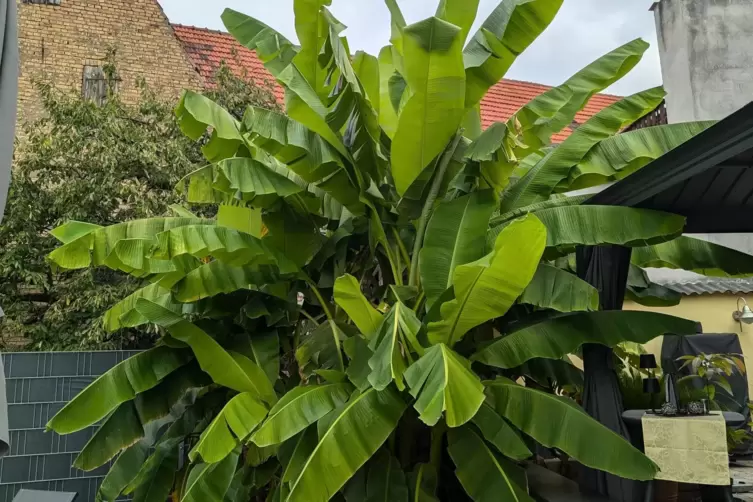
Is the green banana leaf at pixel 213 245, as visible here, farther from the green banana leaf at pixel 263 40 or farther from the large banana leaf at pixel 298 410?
the green banana leaf at pixel 263 40

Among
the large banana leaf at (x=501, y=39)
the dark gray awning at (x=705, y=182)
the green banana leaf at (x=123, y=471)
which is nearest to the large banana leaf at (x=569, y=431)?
the dark gray awning at (x=705, y=182)

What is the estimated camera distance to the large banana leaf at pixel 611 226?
3.31 meters

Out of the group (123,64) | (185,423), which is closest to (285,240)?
(185,423)

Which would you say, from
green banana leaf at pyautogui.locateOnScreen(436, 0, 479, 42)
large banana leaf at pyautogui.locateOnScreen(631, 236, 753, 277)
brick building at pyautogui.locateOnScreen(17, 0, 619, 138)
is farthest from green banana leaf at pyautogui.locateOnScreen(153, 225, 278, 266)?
brick building at pyautogui.locateOnScreen(17, 0, 619, 138)

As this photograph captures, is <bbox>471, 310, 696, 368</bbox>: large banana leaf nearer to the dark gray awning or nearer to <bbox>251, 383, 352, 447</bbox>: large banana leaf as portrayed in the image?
the dark gray awning

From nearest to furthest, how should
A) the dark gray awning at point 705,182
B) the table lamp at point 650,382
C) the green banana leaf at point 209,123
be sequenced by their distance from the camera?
the dark gray awning at point 705,182 < the table lamp at point 650,382 < the green banana leaf at point 209,123

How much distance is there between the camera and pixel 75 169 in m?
6.38

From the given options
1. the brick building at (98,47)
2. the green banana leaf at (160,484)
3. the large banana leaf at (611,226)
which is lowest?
the green banana leaf at (160,484)

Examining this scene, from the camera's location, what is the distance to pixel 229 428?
3.28 metres

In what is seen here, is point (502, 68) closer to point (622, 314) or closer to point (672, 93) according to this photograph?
point (622, 314)

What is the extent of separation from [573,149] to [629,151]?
0.38m

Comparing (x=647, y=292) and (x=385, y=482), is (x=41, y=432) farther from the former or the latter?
(x=647, y=292)

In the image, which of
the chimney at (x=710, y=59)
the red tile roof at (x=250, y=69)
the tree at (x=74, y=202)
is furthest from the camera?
the red tile roof at (x=250, y=69)

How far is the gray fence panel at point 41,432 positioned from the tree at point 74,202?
3.42 ft
